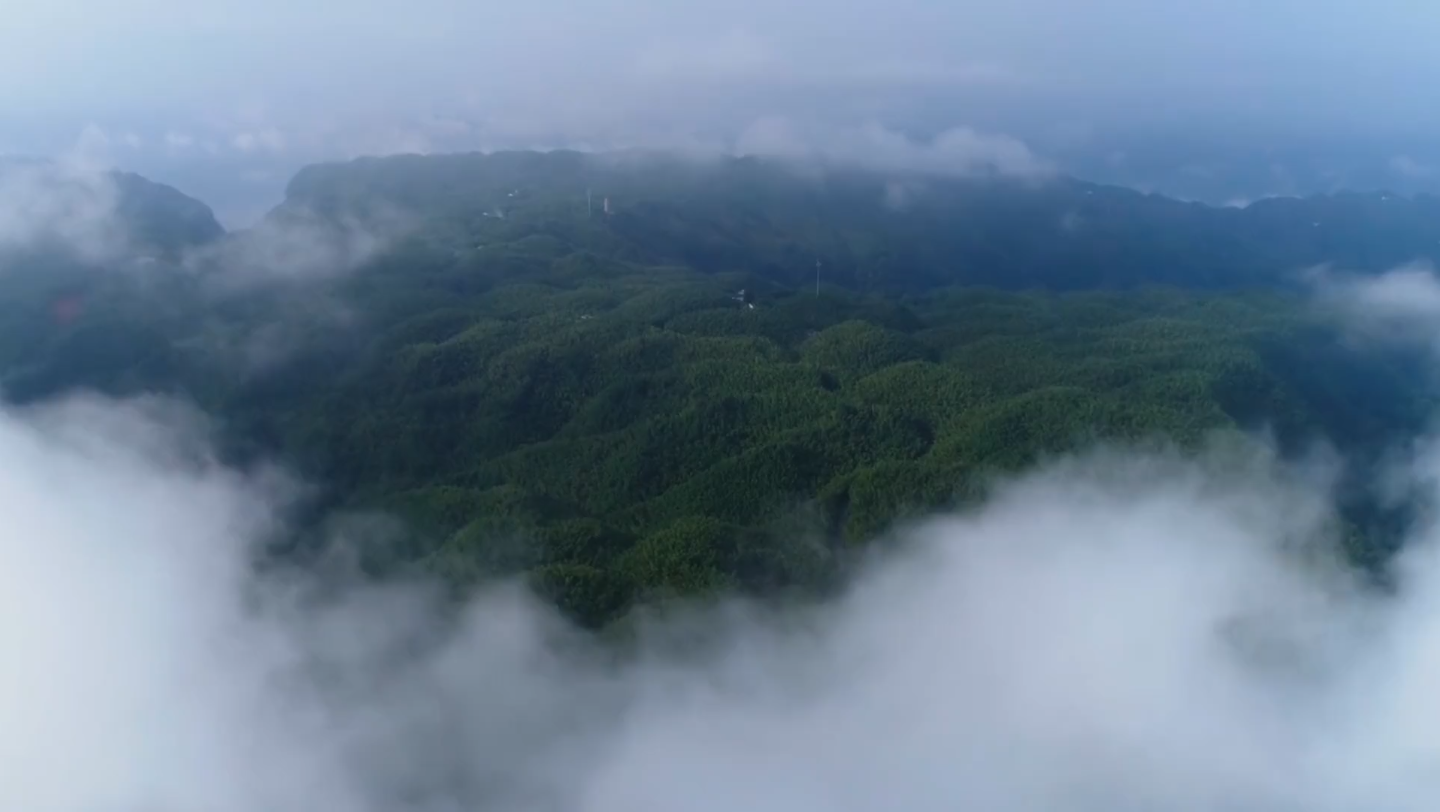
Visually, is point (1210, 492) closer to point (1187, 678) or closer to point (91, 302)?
point (1187, 678)

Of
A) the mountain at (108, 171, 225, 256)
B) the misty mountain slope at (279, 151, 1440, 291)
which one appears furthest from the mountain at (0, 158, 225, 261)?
the misty mountain slope at (279, 151, 1440, 291)

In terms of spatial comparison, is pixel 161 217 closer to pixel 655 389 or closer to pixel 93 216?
pixel 93 216

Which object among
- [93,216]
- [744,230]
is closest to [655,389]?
[93,216]

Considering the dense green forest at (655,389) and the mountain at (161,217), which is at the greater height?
the mountain at (161,217)

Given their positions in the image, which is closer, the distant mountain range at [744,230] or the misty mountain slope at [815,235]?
the distant mountain range at [744,230]

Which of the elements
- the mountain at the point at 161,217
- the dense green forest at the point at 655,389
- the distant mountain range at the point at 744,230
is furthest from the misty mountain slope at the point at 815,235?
the dense green forest at the point at 655,389

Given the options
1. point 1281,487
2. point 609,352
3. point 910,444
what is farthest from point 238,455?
point 1281,487

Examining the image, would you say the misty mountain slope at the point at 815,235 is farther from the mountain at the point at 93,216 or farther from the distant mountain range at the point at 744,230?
the mountain at the point at 93,216

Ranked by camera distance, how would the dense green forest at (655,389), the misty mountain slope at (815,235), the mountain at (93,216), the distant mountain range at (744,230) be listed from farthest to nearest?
the misty mountain slope at (815,235) < the distant mountain range at (744,230) < the mountain at (93,216) < the dense green forest at (655,389)

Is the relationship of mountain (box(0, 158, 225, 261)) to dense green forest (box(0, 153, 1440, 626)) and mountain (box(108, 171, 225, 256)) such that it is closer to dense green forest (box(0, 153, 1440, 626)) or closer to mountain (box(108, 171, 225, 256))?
mountain (box(108, 171, 225, 256))
